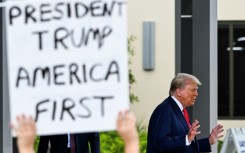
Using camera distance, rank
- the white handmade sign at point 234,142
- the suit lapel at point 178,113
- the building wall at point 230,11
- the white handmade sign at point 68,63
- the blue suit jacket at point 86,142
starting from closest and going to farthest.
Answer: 1. the white handmade sign at point 68,63
2. the suit lapel at point 178,113
3. the blue suit jacket at point 86,142
4. the white handmade sign at point 234,142
5. the building wall at point 230,11

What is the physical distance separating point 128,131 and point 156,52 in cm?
1394

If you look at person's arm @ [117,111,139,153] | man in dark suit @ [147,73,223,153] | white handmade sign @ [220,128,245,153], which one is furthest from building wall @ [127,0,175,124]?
person's arm @ [117,111,139,153]

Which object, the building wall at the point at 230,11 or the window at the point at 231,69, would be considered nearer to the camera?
the building wall at the point at 230,11

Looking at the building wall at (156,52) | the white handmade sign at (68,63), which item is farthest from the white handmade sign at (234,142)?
the building wall at (156,52)

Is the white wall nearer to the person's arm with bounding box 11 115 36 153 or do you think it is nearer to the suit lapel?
the suit lapel

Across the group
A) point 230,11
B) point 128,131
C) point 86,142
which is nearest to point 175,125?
point 86,142

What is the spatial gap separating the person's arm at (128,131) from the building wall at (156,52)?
13.7 meters

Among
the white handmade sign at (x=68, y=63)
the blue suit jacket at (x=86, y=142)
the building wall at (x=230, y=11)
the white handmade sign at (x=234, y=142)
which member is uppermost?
the building wall at (x=230, y=11)

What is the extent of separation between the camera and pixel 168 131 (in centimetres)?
713

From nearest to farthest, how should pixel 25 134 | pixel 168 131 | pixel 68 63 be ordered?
pixel 25 134 < pixel 68 63 < pixel 168 131

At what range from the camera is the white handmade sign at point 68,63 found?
426cm

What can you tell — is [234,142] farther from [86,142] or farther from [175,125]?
[175,125]

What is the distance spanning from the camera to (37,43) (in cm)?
436

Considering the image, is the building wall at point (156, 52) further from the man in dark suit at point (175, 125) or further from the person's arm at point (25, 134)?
the person's arm at point (25, 134)
